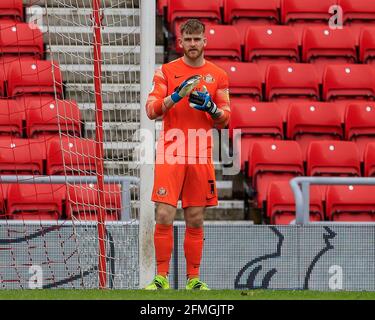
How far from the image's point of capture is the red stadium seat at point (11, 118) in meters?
11.9

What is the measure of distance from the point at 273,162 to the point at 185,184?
11.7ft

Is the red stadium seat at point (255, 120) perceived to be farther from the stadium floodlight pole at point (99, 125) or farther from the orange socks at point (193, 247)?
the orange socks at point (193, 247)

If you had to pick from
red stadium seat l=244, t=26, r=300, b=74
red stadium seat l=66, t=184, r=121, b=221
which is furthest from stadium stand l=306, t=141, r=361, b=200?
red stadium seat l=66, t=184, r=121, b=221

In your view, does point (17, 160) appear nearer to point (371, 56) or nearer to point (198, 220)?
point (198, 220)

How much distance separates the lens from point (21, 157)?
460 inches

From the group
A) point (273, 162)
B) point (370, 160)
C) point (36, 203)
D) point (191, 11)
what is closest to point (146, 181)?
point (36, 203)

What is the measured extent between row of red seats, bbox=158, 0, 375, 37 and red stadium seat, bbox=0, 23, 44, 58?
149 centimetres

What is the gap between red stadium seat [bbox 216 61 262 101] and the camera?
13.0 m

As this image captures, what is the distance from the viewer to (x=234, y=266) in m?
10.7

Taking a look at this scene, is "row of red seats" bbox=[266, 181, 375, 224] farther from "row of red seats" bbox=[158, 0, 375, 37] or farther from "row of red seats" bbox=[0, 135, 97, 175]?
"row of red seats" bbox=[158, 0, 375, 37]

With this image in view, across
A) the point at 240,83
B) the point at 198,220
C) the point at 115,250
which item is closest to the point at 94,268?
the point at 115,250

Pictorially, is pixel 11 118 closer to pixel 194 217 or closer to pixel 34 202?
pixel 34 202

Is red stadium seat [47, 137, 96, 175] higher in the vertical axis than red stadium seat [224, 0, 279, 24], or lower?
lower

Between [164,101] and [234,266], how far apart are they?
2709 millimetres
